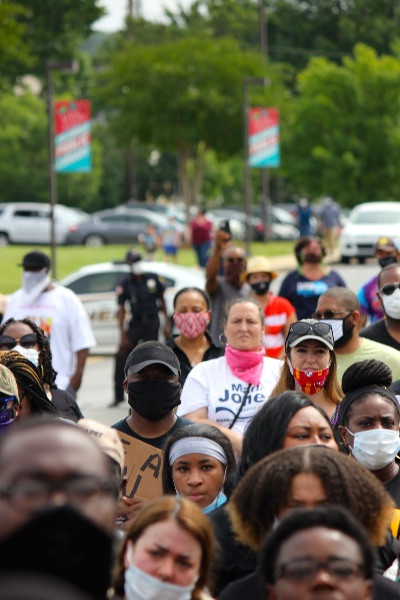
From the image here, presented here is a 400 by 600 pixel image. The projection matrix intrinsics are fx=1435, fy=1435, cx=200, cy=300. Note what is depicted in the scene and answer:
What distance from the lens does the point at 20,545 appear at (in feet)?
7.86

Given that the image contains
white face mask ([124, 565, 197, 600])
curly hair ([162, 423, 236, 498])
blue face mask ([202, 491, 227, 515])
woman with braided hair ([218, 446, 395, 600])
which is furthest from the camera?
curly hair ([162, 423, 236, 498])

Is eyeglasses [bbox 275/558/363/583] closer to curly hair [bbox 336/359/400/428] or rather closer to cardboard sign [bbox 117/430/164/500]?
curly hair [bbox 336/359/400/428]

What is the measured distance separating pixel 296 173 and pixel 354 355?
43.1 meters

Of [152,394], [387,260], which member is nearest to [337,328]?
[152,394]

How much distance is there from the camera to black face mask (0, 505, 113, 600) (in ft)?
7.77

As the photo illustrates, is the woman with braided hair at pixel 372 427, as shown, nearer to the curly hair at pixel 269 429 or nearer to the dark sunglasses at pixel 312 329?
the curly hair at pixel 269 429

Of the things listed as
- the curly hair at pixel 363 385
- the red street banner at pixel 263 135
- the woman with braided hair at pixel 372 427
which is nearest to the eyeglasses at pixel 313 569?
the woman with braided hair at pixel 372 427

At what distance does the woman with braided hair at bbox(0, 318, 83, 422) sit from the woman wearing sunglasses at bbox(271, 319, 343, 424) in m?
1.22

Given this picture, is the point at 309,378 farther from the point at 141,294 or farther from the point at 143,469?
the point at 141,294

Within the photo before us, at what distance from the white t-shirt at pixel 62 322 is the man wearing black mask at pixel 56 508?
25.7 feet

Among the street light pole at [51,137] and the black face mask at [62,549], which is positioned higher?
the street light pole at [51,137]

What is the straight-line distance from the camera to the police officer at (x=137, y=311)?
15.1 metres

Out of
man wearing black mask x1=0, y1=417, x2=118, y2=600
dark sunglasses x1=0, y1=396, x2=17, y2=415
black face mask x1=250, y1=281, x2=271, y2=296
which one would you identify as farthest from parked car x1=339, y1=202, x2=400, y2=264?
man wearing black mask x1=0, y1=417, x2=118, y2=600

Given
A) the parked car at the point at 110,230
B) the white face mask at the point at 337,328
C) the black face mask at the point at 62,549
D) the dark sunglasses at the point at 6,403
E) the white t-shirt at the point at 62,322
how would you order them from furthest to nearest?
the parked car at the point at 110,230
the white t-shirt at the point at 62,322
the white face mask at the point at 337,328
the dark sunglasses at the point at 6,403
the black face mask at the point at 62,549
